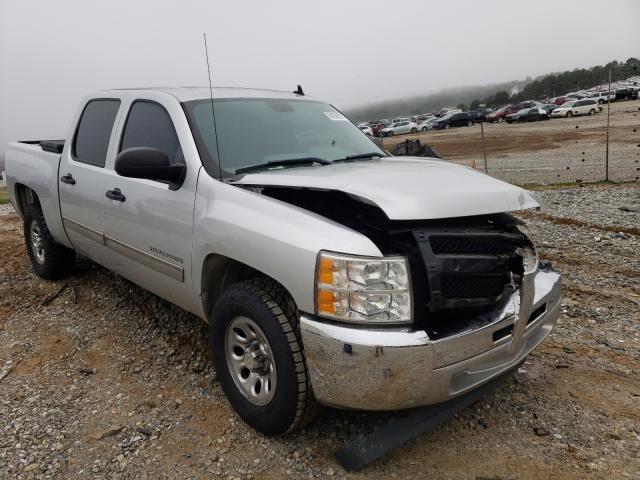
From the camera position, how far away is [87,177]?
398 cm

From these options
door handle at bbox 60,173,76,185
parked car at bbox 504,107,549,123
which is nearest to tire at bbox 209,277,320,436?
door handle at bbox 60,173,76,185

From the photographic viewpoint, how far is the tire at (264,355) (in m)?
2.42

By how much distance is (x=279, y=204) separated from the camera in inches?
100.0

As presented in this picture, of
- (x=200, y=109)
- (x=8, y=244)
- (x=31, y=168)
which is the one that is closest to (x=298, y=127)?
(x=200, y=109)

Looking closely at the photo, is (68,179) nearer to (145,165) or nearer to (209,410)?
(145,165)

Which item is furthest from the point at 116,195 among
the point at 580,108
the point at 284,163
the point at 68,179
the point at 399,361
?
the point at 580,108

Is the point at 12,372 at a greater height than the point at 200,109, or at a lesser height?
lesser

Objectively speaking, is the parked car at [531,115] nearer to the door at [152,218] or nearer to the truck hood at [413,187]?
the truck hood at [413,187]

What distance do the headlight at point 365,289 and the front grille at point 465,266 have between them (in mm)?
131

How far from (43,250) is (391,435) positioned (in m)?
4.03

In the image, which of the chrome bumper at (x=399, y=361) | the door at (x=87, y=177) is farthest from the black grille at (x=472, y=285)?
the door at (x=87, y=177)

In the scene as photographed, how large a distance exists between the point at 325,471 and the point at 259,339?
0.70 m

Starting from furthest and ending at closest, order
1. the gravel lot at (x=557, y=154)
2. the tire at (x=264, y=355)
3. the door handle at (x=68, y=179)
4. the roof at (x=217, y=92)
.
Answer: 1. the gravel lot at (x=557, y=154)
2. the door handle at (x=68, y=179)
3. the roof at (x=217, y=92)
4. the tire at (x=264, y=355)

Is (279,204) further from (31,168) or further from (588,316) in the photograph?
(31,168)
